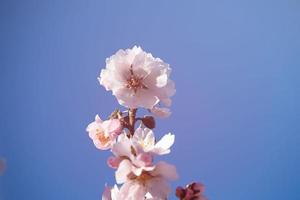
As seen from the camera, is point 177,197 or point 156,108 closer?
point 177,197

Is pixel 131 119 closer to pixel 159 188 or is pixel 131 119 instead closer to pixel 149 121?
pixel 149 121

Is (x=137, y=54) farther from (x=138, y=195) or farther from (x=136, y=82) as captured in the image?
(x=138, y=195)

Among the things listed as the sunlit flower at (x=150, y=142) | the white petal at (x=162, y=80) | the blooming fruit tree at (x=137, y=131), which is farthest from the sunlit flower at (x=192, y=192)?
the white petal at (x=162, y=80)

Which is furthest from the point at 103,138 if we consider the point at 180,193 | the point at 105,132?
the point at 180,193

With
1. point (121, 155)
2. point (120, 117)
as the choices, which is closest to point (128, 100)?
point (120, 117)

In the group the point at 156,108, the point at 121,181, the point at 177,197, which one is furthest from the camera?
the point at 156,108

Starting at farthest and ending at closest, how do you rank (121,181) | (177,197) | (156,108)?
(156,108) → (177,197) → (121,181)

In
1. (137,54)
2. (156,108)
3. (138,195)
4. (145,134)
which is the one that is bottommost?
(138,195)

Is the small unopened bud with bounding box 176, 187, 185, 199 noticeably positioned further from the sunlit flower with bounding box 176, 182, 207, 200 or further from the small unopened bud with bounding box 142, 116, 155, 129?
the small unopened bud with bounding box 142, 116, 155, 129

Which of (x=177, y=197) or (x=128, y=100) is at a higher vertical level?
(x=128, y=100)
